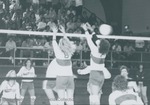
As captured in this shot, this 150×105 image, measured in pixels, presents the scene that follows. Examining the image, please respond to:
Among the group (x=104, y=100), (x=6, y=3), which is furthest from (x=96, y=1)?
(x=104, y=100)

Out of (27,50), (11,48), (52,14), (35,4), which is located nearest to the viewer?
(11,48)

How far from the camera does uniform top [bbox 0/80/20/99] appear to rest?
880 centimetres

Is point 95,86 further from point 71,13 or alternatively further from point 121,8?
point 121,8

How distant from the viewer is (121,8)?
1697 centimetres

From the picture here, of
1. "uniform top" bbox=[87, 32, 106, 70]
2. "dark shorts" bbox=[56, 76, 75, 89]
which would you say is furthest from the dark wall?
"uniform top" bbox=[87, 32, 106, 70]

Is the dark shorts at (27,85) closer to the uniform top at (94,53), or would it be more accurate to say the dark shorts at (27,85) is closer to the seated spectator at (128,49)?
the uniform top at (94,53)

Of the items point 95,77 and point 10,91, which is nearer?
point 95,77

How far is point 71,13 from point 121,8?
339cm

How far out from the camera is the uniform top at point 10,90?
880 centimetres

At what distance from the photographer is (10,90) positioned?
881 cm

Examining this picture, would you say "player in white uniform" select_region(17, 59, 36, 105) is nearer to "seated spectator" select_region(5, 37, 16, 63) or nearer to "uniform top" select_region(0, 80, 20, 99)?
"uniform top" select_region(0, 80, 20, 99)

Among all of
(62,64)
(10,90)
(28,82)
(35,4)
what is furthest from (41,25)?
(62,64)

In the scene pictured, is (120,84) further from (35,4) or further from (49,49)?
(35,4)

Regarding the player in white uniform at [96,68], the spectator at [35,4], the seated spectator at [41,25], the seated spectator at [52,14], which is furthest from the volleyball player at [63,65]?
the spectator at [35,4]
